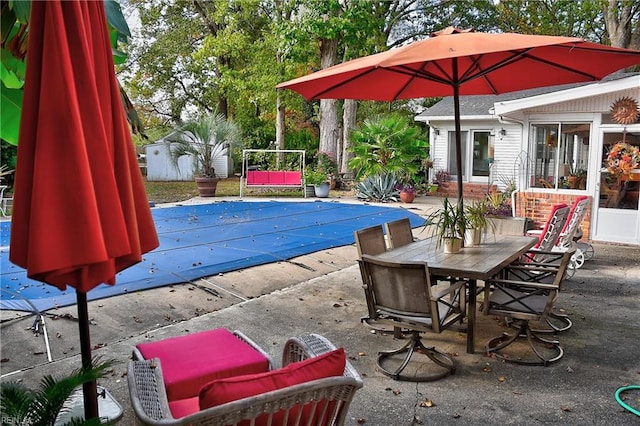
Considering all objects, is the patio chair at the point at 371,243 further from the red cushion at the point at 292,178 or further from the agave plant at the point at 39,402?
the red cushion at the point at 292,178

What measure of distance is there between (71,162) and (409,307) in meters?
2.74

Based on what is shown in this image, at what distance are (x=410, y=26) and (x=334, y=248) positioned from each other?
66.6ft

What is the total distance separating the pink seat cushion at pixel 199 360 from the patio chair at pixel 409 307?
119 cm

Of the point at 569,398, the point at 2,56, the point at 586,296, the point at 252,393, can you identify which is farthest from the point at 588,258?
the point at 2,56

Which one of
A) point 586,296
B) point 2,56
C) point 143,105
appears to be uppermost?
point 143,105

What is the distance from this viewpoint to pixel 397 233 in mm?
5520

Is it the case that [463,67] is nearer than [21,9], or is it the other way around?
[21,9]

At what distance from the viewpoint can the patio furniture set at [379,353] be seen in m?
1.93

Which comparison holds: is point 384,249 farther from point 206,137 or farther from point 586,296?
point 206,137

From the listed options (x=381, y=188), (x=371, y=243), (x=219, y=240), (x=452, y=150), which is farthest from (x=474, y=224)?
(x=452, y=150)

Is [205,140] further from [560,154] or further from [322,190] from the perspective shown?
[560,154]

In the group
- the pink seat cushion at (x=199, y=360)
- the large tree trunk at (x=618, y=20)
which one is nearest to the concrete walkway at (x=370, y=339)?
the pink seat cushion at (x=199, y=360)

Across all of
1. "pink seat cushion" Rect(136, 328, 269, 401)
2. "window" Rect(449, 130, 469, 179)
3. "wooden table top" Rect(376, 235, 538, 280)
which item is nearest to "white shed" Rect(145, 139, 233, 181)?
"window" Rect(449, 130, 469, 179)

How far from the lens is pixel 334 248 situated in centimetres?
867
